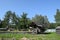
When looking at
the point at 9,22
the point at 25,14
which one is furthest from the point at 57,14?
the point at 9,22

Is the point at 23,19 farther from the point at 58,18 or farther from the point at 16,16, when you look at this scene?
the point at 58,18

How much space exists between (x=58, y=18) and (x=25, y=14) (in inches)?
689

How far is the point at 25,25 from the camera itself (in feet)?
202

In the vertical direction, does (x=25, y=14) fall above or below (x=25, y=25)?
above

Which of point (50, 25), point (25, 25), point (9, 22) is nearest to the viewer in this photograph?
point (25, 25)

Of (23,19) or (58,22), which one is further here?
(58,22)

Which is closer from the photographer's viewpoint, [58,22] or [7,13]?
[58,22]

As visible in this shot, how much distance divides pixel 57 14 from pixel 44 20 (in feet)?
35.7

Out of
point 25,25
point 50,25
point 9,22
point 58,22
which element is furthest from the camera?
point 50,25

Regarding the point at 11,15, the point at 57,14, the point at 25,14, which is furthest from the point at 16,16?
the point at 57,14

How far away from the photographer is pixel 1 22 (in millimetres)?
71750

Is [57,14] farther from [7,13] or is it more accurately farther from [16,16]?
[7,13]

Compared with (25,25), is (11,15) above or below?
above

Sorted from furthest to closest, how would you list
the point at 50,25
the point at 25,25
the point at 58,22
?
1. the point at 50,25
2. the point at 58,22
3. the point at 25,25
